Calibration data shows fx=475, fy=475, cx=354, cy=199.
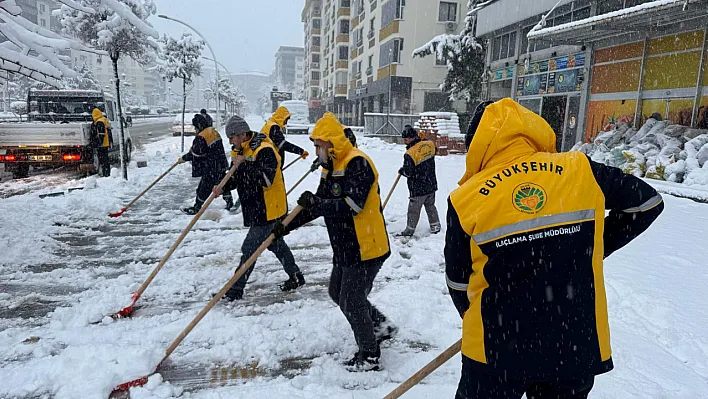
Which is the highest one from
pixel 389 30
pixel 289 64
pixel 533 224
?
pixel 289 64

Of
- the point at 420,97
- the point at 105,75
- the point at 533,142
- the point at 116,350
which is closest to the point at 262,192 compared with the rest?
the point at 116,350

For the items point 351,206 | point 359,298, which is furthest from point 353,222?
point 359,298

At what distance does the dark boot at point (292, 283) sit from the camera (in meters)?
4.82

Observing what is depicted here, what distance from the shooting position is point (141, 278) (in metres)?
5.09

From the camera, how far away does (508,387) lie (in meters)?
1.68

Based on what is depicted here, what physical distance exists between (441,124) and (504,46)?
438 centimetres

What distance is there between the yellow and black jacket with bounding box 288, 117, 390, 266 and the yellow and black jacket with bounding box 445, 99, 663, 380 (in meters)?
1.42

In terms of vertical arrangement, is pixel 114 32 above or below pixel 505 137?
above

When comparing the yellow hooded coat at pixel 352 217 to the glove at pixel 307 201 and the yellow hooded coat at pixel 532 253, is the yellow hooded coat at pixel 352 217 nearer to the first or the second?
the glove at pixel 307 201

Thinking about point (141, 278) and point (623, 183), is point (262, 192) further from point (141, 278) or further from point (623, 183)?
point (623, 183)

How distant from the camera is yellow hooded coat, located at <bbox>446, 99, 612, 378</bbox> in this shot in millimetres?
1577

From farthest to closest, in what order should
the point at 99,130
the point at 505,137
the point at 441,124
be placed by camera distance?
the point at 441,124 → the point at 99,130 → the point at 505,137

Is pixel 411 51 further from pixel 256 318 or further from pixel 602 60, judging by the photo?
pixel 256 318

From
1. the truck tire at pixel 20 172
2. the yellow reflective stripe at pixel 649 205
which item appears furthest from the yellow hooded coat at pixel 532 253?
the truck tire at pixel 20 172
